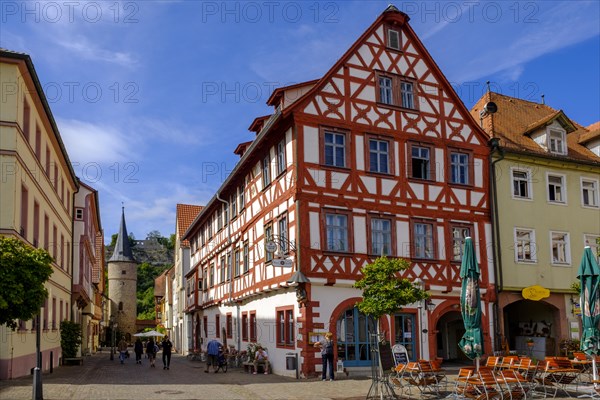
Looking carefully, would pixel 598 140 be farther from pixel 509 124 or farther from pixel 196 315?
pixel 196 315

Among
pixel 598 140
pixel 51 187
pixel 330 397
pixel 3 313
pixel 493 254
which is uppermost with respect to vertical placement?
pixel 598 140

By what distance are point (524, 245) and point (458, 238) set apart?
11.9 feet

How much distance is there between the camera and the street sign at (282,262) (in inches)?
855

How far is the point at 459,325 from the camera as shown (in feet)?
93.8

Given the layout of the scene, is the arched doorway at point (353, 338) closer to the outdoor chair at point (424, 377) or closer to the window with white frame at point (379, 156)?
the window with white frame at point (379, 156)

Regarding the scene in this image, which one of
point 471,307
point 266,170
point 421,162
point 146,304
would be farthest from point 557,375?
point 146,304

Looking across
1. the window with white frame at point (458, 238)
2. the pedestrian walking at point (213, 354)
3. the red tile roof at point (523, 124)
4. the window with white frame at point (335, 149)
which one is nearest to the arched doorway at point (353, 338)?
the window with white frame at point (458, 238)

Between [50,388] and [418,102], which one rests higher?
[418,102]

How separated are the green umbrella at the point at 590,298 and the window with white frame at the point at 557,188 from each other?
36.4ft

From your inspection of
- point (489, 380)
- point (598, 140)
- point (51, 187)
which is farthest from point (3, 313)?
point (598, 140)

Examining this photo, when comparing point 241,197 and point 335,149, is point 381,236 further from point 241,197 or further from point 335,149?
point 241,197

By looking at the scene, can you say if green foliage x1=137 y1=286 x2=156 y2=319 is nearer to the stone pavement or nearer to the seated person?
the seated person

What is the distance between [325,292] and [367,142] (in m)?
5.43

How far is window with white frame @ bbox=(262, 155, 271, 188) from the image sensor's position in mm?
25578
